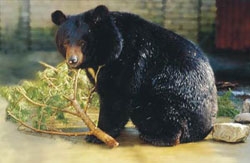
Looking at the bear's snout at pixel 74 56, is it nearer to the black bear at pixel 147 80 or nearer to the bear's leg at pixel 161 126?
the black bear at pixel 147 80

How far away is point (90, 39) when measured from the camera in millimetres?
6465

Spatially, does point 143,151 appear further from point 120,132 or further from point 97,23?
point 97,23

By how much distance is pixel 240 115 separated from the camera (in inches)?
319

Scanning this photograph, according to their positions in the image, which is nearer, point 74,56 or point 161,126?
point 74,56

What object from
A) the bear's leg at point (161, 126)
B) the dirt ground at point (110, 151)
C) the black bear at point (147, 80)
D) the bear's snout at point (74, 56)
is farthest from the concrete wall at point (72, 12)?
the bear's snout at point (74, 56)

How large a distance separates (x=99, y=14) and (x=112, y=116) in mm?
939

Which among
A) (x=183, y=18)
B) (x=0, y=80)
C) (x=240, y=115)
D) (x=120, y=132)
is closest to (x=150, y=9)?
(x=183, y=18)

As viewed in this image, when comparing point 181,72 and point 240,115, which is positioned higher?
point 181,72

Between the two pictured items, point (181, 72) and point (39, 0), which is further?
point (39, 0)

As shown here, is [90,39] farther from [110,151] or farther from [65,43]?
[110,151]

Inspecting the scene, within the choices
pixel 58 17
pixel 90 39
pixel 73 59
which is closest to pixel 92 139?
pixel 73 59

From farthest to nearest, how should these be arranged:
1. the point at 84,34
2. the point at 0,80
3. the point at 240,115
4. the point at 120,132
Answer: the point at 0,80
the point at 240,115
the point at 120,132
the point at 84,34

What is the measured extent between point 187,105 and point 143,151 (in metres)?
0.57

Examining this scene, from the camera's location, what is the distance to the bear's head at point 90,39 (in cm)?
646
